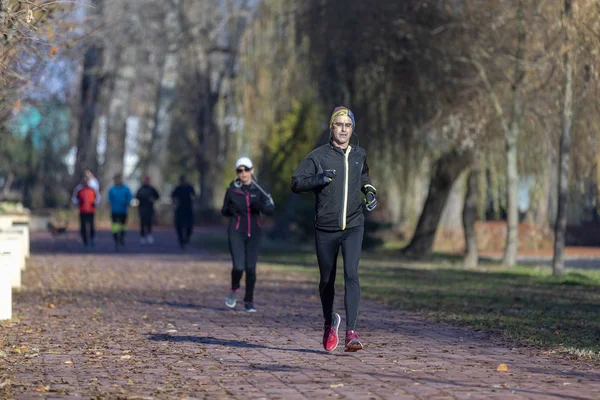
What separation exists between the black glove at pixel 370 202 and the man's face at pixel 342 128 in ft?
1.65

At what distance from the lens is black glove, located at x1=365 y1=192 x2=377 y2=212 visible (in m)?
9.97

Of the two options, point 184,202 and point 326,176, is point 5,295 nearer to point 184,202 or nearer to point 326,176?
point 326,176

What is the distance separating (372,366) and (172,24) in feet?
140

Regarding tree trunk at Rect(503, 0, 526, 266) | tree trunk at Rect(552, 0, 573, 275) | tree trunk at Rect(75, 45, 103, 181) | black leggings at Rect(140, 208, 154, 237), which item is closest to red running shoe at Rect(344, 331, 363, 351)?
tree trunk at Rect(552, 0, 573, 275)

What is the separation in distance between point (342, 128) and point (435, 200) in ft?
68.6

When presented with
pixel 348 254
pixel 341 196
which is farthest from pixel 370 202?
pixel 348 254

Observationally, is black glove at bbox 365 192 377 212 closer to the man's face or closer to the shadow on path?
the man's face

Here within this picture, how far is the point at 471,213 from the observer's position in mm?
27281

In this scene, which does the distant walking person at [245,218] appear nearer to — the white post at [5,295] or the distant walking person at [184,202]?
the white post at [5,295]

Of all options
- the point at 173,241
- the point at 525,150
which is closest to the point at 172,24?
the point at 173,241

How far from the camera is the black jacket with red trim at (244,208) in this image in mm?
14891

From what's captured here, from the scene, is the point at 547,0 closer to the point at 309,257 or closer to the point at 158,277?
the point at 158,277

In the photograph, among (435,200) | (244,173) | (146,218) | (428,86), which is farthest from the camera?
(146,218)

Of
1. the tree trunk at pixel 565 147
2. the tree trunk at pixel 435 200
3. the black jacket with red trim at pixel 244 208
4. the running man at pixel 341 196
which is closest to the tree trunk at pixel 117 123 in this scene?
the tree trunk at pixel 435 200
